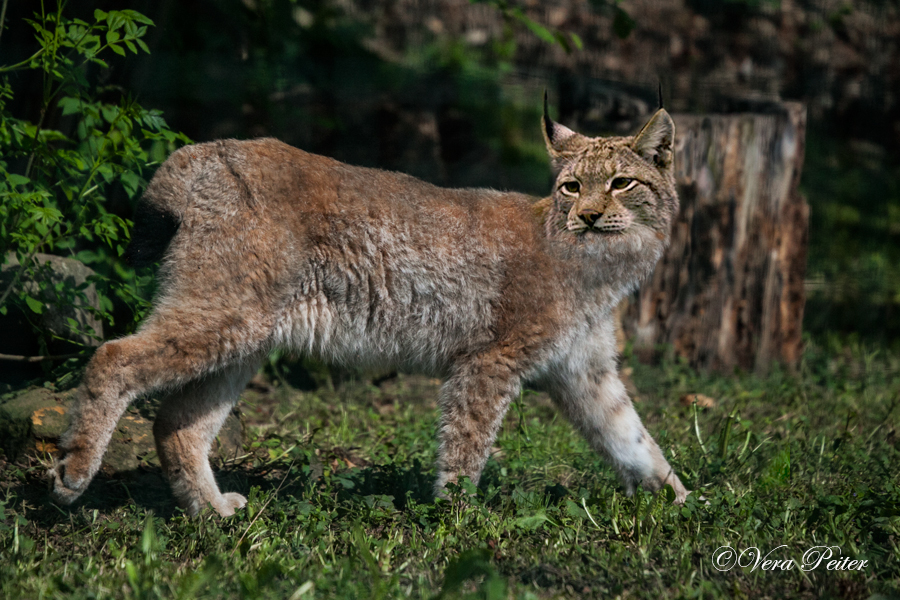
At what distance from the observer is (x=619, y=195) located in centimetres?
372

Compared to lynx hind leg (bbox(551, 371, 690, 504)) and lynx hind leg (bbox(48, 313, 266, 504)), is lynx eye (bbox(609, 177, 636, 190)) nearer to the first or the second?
lynx hind leg (bbox(551, 371, 690, 504))

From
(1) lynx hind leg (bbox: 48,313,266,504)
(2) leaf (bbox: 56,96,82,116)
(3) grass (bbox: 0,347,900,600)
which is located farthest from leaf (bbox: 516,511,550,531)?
(2) leaf (bbox: 56,96,82,116)

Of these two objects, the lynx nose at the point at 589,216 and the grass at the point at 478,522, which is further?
the lynx nose at the point at 589,216

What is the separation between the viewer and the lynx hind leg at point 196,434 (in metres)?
3.60

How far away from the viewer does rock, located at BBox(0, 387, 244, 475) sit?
371 cm

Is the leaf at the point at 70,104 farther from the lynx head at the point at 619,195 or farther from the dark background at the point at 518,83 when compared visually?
the lynx head at the point at 619,195

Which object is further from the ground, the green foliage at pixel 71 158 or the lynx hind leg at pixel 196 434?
the green foliage at pixel 71 158

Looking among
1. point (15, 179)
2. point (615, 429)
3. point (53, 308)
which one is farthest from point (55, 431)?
point (615, 429)

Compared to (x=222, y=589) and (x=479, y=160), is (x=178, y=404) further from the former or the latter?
(x=479, y=160)

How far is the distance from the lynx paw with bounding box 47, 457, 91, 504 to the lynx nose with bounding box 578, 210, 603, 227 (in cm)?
220

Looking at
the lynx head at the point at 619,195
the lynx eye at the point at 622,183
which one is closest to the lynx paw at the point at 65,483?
the lynx head at the point at 619,195

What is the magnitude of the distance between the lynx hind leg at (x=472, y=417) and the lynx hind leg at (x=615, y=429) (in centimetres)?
42

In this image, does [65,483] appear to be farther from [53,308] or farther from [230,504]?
[53,308]

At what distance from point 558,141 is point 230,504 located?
6.98 feet
